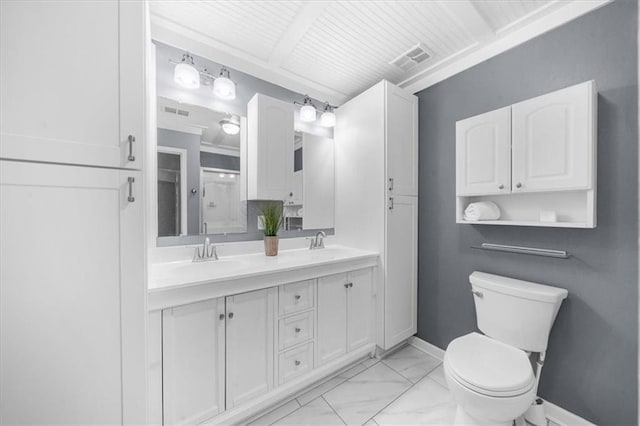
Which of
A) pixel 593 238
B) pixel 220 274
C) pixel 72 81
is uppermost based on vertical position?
pixel 72 81

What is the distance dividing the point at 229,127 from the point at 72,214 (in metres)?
1.27

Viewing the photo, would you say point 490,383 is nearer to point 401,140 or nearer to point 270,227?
point 270,227

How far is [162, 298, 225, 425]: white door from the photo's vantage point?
1133 millimetres

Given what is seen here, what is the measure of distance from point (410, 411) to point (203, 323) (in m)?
1.37

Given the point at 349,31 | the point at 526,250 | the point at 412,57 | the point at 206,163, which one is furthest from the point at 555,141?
the point at 206,163

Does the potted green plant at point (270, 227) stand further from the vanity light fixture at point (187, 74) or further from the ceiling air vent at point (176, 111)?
the vanity light fixture at point (187, 74)

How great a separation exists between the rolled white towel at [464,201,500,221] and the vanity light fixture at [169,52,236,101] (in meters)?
1.96

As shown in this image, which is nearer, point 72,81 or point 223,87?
point 72,81

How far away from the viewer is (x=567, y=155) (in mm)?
1316

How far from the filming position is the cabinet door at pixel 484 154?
1.56 meters

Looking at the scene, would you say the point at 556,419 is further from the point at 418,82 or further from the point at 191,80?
the point at 191,80

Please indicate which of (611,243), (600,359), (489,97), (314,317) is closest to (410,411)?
(314,317)

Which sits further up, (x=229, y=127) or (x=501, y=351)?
(x=229, y=127)

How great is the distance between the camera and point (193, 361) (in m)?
1.19
